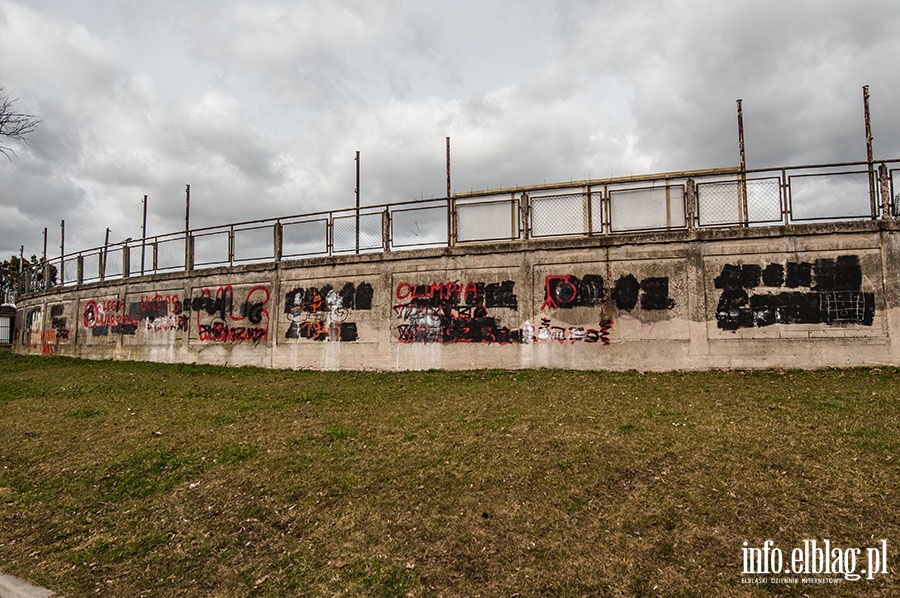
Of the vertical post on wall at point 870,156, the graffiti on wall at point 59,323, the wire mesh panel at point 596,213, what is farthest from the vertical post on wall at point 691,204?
the graffiti on wall at point 59,323

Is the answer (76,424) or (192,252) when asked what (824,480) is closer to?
(76,424)

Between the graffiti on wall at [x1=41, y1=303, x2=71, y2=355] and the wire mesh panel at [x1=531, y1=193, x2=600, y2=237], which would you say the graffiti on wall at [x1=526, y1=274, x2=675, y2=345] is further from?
the graffiti on wall at [x1=41, y1=303, x2=71, y2=355]

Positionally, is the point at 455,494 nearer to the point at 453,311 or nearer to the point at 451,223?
the point at 453,311

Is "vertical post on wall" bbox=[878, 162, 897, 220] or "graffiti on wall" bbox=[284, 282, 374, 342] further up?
"vertical post on wall" bbox=[878, 162, 897, 220]

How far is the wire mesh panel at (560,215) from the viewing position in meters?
13.0

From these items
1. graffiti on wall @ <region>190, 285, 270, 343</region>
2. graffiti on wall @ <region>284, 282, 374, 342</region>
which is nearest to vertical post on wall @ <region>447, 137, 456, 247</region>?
graffiti on wall @ <region>284, 282, 374, 342</region>

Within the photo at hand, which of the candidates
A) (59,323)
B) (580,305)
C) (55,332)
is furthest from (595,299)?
(55,332)

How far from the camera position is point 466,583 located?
11.6 ft

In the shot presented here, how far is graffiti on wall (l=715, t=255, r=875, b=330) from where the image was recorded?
11.2m

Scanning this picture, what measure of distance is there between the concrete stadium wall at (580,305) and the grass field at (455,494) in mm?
2780

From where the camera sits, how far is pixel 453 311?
44.0 feet

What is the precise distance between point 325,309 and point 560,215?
7.50 meters

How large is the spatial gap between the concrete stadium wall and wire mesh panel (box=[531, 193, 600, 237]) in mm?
500

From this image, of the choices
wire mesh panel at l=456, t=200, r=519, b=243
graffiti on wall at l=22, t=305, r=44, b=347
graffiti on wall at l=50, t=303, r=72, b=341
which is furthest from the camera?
graffiti on wall at l=22, t=305, r=44, b=347
